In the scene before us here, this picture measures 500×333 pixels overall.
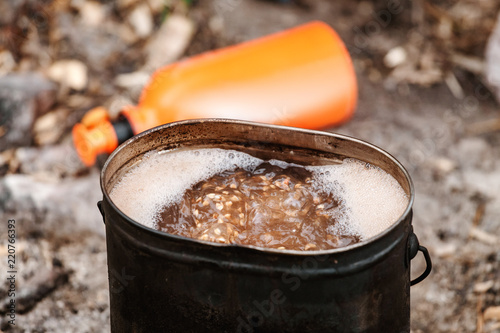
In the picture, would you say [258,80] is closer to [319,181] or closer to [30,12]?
[319,181]

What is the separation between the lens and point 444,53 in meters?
4.34

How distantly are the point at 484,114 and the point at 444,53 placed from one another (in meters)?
0.72

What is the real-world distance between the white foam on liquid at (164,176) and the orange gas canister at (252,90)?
100 cm

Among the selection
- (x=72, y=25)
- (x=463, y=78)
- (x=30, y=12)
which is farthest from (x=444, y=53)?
(x=30, y=12)

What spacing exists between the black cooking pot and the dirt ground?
1038 millimetres

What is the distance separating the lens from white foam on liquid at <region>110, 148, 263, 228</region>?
160 cm

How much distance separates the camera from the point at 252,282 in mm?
1313

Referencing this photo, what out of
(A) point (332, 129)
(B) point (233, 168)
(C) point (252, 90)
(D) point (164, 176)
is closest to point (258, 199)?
(B) point (233, 168)

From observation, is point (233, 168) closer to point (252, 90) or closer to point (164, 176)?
point (164, 176)

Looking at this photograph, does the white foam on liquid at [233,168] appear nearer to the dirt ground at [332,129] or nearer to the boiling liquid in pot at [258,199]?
the boiling liquid in pot at [258,199]

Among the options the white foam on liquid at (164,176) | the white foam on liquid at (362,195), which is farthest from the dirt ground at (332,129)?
the white foam on liquid at (362,195)

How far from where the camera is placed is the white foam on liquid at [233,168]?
1567mm

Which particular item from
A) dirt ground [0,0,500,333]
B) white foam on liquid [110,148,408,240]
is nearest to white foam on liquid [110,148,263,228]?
white foam on liquid [110,148,408,240]

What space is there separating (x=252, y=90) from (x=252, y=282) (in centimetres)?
187
